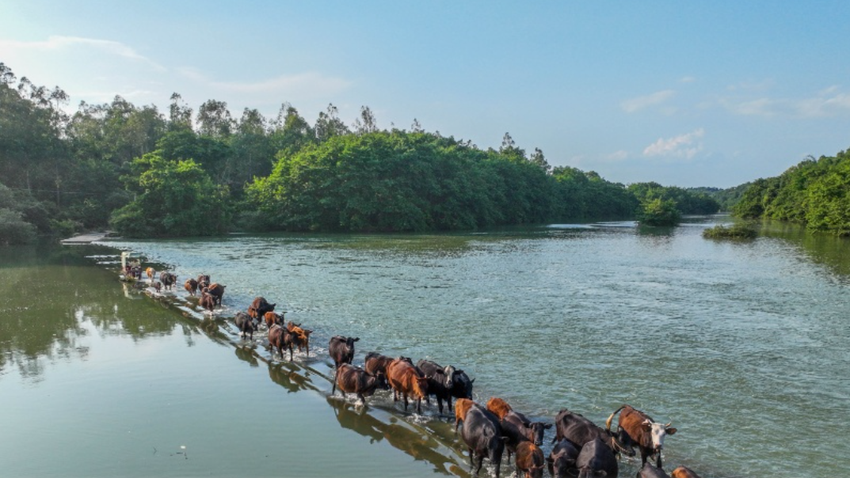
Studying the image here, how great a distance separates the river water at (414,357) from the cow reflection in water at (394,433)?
0.04 metres

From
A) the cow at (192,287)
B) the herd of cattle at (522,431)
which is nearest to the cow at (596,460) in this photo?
the herd of cattle at (522,431)

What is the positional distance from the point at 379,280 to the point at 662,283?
13343 millimetres

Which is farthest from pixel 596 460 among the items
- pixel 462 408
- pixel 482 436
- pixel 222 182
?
pixel 222 182

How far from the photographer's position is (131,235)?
2311 inches

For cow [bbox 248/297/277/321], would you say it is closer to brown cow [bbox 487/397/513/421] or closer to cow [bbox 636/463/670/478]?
brown cow [bbox 487/397/513/421]

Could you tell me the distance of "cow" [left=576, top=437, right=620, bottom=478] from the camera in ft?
24.7

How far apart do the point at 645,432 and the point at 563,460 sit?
4.73 ft

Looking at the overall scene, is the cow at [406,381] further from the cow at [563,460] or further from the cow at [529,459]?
the cow at [563,460]

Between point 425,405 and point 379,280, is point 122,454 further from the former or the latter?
point 379,280

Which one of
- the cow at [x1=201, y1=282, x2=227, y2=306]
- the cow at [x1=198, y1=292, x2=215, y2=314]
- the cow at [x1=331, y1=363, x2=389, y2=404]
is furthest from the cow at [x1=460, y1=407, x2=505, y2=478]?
the cow at [x1=201, y1=282, x2=227, y2=306]

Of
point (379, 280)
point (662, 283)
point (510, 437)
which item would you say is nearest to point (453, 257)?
point (379, 280)

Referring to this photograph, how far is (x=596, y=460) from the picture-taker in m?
7.57

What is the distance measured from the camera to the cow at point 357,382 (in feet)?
34.9

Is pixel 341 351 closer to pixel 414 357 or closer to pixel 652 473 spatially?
pixel 414 357
